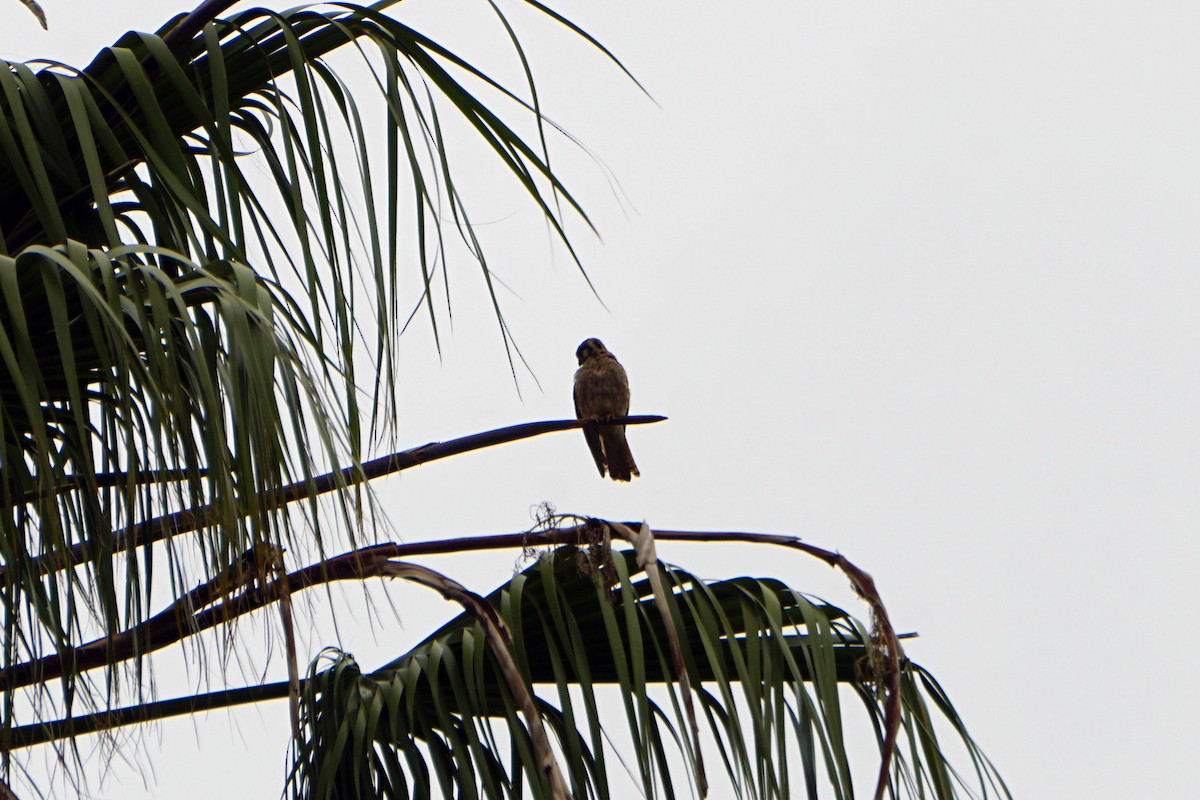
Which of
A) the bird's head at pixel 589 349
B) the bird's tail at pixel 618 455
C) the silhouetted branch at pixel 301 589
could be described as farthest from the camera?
the bird's head at pixel 589 349

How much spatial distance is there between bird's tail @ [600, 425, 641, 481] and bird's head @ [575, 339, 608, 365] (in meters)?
0.51

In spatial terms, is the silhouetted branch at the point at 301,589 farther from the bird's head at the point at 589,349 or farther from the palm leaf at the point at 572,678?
the bird's head at the point at 589,349

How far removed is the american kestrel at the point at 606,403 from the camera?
7.19m

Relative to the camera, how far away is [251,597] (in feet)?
5.87

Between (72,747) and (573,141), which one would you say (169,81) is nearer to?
(573,141)

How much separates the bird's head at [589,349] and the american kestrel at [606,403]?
1.6 inches

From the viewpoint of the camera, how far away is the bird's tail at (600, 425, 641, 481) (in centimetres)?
714

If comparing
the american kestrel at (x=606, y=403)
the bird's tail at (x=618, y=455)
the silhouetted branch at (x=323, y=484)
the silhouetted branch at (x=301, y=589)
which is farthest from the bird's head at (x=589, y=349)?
the silhouetted branch at (x=301, y=589)

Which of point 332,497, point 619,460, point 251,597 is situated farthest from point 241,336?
point 619,460

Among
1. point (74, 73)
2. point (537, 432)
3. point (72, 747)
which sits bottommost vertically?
point (72, 747)

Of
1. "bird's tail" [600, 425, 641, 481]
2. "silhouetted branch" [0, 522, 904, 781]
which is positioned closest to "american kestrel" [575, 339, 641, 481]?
"bird's tail" [600, 425, 641, 481]

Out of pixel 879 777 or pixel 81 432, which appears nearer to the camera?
pixel 81 432


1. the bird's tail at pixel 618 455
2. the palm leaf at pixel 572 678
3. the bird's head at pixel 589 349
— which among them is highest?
the bird's head at pixel 589 349

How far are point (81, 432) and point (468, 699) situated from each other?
1155mm
